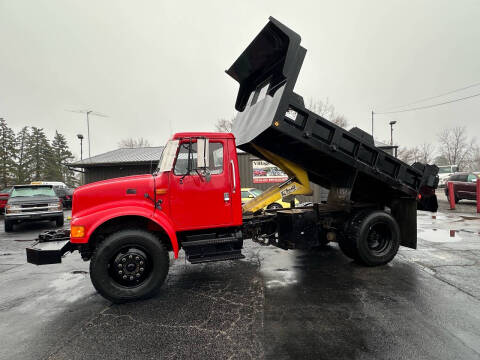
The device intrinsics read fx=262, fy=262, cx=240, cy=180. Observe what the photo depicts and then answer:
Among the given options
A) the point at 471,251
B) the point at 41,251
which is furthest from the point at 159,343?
the point at 471,251

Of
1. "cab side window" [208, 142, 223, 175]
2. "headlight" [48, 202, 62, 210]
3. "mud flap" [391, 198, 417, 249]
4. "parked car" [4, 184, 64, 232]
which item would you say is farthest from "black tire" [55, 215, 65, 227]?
"mud flap" [391, 198, 417, 249]

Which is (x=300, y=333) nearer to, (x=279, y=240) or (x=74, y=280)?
(x=279, y=240)

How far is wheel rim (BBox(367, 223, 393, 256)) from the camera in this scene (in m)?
5.09

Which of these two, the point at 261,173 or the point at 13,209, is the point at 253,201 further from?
the point at 261,173

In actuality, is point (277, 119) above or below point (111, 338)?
above

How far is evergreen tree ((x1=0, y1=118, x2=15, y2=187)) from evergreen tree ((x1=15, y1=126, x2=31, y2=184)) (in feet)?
3.20

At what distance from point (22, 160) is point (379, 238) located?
4828cm

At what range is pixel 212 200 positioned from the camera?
4156 mm

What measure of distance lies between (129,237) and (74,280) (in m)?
2.02

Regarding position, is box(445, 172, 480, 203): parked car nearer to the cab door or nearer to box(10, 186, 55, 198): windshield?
the cab door

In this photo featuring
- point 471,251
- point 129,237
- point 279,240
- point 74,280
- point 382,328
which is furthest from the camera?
point 471,251

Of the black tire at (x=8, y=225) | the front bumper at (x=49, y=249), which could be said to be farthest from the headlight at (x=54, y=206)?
the front bumper at (x=49, y=249)

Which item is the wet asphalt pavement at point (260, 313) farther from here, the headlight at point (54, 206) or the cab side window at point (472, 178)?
the cab side window at point (472, 178)

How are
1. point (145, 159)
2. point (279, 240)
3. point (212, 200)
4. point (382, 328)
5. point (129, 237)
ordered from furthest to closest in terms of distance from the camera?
point (145, 159), point (279, 240), point (212, 200), point (129, 237), point (382, 328)
